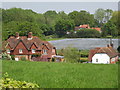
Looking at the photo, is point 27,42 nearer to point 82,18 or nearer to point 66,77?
point 66,77

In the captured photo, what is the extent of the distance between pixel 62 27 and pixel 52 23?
3226 mm

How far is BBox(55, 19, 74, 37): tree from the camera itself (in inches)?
2169

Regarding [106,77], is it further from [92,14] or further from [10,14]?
[92,14]

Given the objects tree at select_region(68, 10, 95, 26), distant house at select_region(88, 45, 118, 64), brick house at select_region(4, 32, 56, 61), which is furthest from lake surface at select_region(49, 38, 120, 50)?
tree at select_region(68, 10, 95, 26)

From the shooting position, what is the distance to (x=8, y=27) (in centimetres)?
3925

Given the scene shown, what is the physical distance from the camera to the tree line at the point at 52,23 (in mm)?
34781

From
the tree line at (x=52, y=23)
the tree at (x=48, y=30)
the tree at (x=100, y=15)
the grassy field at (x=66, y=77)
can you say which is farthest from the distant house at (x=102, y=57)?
the tree at (x=100, y=15)

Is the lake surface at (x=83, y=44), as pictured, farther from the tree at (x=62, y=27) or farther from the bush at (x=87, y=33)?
the tree at (x=62, y=27)

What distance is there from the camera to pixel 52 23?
5838cm

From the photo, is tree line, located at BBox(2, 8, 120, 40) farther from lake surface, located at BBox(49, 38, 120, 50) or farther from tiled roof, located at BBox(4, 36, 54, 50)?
tiled roof, located at BBox(4, 36, 54, 50)

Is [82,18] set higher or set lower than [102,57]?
higher

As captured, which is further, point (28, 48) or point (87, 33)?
point (87, 33)

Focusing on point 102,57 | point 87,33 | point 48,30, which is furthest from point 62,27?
point 102,57

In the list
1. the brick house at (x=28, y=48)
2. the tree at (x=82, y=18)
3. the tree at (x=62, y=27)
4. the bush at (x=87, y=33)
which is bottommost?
the brick house at (x=28, y=48)
